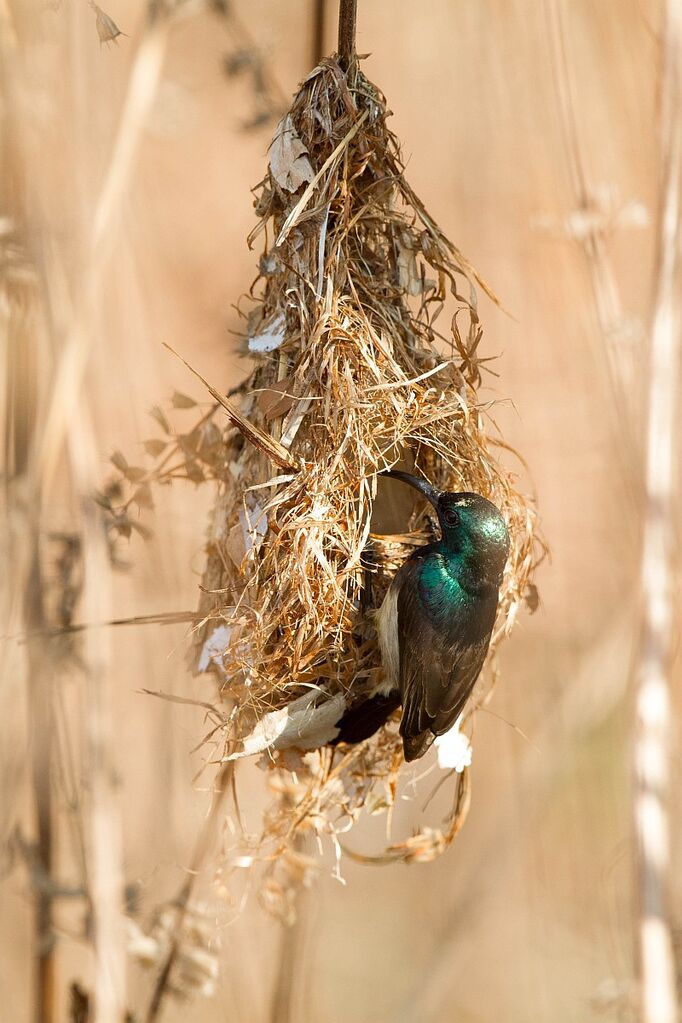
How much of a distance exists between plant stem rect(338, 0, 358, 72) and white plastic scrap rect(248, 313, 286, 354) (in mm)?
468

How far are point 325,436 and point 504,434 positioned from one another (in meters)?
1.34

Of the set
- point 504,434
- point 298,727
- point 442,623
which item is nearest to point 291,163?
point 442,623

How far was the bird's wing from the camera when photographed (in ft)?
5.29

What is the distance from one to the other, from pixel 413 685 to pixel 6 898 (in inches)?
55.5

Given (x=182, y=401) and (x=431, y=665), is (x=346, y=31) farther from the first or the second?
(x=431, y=665)

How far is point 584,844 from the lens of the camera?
9.81 feet

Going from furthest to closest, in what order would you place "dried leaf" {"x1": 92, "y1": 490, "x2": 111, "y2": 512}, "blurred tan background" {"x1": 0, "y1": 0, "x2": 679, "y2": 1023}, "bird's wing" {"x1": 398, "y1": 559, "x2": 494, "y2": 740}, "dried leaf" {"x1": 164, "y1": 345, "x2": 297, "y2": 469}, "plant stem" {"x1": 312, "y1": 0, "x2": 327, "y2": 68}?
"blurred tan background" {"x1": 0, "y1": 0, "x2": 679, "y2": 1023}
"plant stem" {"x1": 312, "y1": 0, "x2": 327, "y2": 68}
"dried leaf" {"x1": 92, "y1": 490, "x2": 111, "y2": 512}
"bird's wing" {"x1": 398, "y1": 559, "x2": 494, "y2": 740}
"dried leaf" {"x1": 164, "y1": 345, "x2": 297, "y2": 469}

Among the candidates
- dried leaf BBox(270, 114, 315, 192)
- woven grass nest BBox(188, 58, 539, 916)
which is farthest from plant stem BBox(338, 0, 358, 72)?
dried leaf BBox(270, 114, 315, 192)

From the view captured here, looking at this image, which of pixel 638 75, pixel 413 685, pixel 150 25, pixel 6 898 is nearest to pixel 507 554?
pixel 413 685

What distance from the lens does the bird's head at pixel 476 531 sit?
163 centimetres

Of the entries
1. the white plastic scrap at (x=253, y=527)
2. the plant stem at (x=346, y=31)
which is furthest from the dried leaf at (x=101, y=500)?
the plant stem at (x=346, y=31)

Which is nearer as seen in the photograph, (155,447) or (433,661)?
(433,661)

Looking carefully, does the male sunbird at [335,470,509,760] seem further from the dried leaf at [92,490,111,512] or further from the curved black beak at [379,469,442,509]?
the dried leaf at [92,490,111,512]

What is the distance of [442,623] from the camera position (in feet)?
5.42
